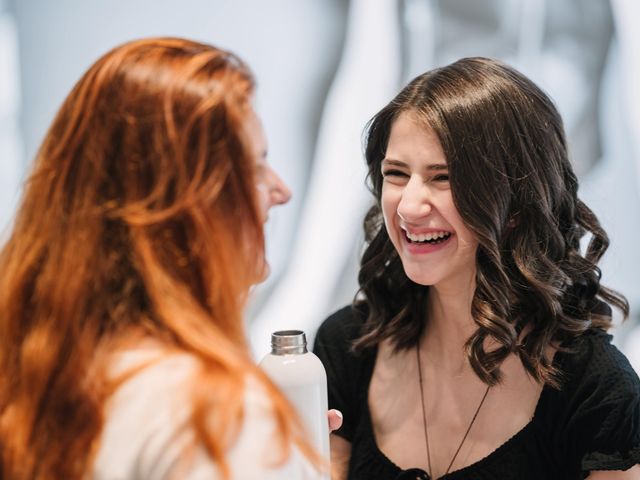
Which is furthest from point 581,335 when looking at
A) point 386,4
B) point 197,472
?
point 386,4

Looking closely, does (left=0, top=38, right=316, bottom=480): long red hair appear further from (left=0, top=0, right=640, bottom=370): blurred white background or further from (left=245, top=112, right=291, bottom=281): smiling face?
(left=0, top=0, right=640, bottom=370): blurred white background

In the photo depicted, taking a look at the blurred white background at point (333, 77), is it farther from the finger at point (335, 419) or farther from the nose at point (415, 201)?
the finger at point (335, 419)

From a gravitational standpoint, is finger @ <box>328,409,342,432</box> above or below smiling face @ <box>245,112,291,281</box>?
below

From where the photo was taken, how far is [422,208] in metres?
1.30

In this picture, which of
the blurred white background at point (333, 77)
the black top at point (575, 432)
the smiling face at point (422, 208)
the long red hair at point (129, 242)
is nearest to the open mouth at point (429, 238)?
the smiling face at point (422, 208)

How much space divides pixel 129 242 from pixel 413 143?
712 mm

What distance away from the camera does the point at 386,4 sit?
2.06m

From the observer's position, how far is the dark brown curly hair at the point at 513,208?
1302mm

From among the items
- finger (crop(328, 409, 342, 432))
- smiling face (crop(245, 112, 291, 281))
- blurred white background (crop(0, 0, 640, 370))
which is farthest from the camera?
blurred white background (crop(0, 0, 640, 370))

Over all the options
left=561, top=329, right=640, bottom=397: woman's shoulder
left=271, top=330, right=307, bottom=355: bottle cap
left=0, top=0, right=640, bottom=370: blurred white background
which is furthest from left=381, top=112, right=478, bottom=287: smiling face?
left=0, top=0, right=640, bottom=370: blurred white background

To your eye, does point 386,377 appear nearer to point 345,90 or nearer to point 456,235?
point 456,235

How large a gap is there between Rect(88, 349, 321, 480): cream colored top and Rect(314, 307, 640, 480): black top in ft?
2.41

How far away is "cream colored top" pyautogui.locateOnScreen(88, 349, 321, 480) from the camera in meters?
0.66

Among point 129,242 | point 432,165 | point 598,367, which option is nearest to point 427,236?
point 432,165
